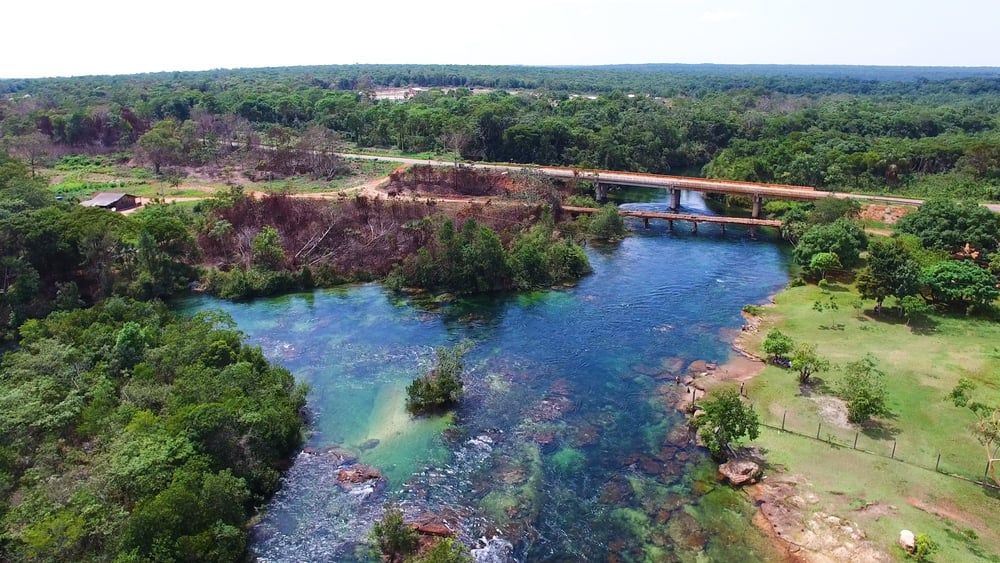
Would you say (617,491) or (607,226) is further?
(607,226)

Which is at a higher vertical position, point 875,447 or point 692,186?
point 692,186

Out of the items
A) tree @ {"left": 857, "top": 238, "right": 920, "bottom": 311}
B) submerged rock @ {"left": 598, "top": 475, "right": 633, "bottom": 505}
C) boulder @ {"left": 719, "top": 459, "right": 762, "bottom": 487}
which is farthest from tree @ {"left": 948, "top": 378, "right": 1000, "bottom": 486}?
submerged rock @ {"left": 598, "top": 475, "right": 633, "bottom": 505}

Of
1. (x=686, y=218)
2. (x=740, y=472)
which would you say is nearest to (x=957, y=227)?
(x=686, y=218)

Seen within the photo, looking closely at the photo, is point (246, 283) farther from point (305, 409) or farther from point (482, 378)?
point (482, 378)

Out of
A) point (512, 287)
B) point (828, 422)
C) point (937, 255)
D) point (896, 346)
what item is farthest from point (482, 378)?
point (937, 255)

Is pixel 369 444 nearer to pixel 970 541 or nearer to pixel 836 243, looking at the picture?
pixel 970 541

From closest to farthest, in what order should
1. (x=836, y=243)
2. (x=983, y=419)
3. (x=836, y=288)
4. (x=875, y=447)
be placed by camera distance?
(x=983, y=419) → (x=875, y=447) → (x=836, y=288) → (x=836, y=243)
